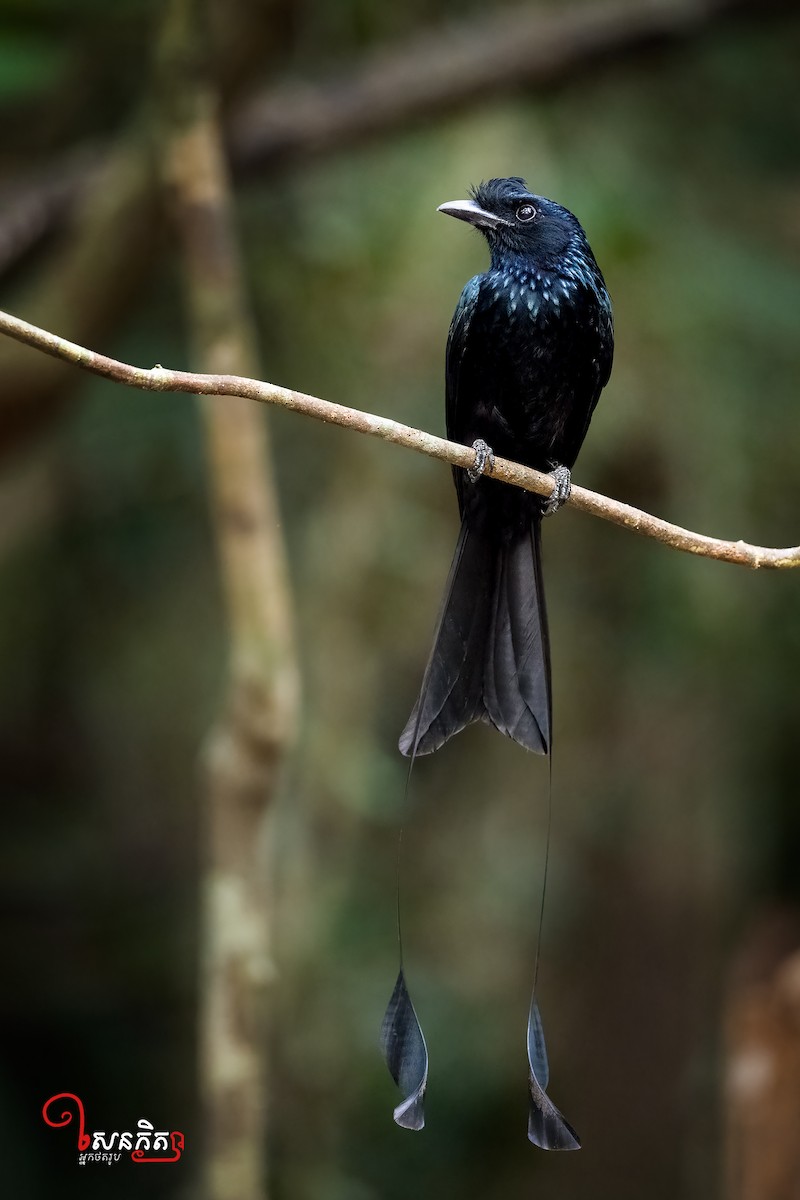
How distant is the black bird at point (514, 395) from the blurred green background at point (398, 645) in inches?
58.3

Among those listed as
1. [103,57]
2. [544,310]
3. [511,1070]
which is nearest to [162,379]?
[544,310]

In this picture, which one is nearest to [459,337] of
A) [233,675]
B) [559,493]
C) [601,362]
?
[601,362]

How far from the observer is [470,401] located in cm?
284

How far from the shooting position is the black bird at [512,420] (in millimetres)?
2236

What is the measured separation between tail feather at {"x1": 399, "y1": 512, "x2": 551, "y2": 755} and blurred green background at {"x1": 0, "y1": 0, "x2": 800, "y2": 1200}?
2.07 metres

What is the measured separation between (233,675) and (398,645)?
1.71m

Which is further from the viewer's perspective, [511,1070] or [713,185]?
[511,1070]

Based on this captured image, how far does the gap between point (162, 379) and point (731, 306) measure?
138 inches

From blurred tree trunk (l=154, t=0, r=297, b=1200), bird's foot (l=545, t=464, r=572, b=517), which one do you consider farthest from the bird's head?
blurred tree trunk (l=154, t=0, r=297, b=1200)

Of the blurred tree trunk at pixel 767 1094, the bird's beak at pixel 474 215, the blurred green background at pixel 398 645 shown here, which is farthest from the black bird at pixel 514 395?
the blurred tree trunk at pixel 767 1094

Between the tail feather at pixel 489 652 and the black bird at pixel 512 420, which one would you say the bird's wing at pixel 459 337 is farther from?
the tail feather at pixel 489 652

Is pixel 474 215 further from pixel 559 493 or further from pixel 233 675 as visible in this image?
pixel 233 675

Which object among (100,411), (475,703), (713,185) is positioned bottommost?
(475,703)

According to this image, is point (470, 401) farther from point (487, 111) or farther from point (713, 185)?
point (713, 185)
